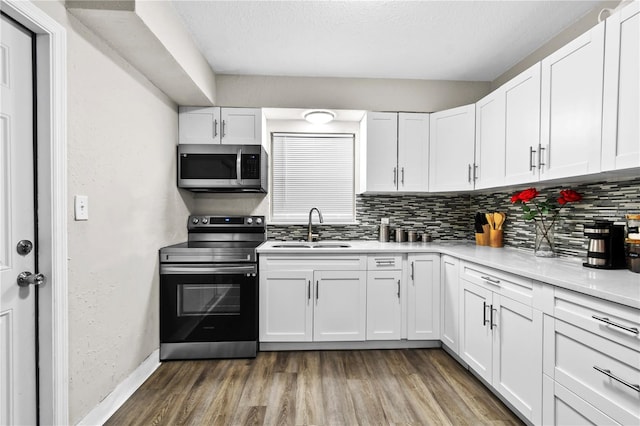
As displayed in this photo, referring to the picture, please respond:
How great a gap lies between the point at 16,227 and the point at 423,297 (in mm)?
2710

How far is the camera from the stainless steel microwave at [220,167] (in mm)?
2848

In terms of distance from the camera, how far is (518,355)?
5.72 feet

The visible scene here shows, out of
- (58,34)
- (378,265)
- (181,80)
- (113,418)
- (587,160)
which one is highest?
(181,80)

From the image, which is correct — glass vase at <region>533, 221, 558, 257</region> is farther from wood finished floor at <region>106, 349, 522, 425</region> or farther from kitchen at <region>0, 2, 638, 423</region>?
wood finished floor at <region>106, 349, 522, 425</region>

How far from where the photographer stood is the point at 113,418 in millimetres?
1811

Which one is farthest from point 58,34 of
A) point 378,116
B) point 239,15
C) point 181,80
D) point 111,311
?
point 378,116

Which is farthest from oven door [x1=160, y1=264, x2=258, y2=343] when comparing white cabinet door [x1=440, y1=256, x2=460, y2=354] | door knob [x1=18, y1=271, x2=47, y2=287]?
white cabinet door [x1=440, y1=256, x2=460, y2=354]

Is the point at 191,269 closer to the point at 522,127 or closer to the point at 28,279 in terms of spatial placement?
the point at 28,279

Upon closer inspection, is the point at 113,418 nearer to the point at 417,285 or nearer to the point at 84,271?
the point at 84,271

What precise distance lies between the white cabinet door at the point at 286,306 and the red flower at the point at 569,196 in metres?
1.93

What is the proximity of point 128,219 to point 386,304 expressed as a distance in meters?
2.11

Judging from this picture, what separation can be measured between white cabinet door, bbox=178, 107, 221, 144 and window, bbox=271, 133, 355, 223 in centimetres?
67

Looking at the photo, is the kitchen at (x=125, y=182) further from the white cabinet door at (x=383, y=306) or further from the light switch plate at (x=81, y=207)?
the white cabinet door at (x=383, y=306)

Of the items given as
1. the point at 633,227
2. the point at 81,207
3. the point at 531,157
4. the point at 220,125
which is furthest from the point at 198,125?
the point at 633,227
